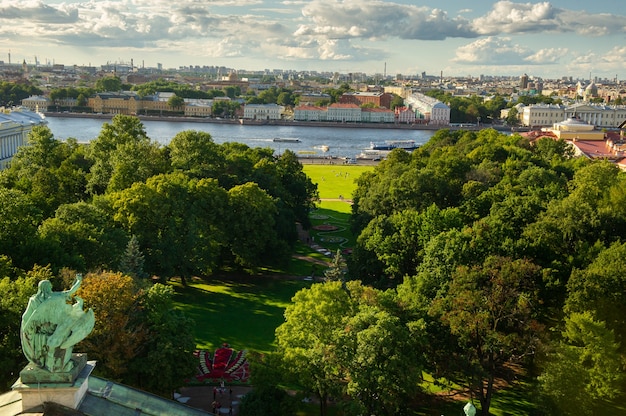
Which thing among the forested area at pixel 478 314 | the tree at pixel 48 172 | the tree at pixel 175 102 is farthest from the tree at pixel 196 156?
the tree at pixel 175 102

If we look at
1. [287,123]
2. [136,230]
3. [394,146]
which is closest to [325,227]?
[136,230]

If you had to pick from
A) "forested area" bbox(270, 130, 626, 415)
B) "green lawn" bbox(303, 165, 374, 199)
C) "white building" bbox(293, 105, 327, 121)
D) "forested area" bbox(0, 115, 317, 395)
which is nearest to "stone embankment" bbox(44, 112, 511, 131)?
"white building" bbox(293, 105, 327, 121)

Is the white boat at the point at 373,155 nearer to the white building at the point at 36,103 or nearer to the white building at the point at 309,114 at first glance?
the white building at the point at 309,114

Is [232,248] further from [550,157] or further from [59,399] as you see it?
[550,157]

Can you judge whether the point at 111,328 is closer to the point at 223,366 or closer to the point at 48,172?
the point at 223,366

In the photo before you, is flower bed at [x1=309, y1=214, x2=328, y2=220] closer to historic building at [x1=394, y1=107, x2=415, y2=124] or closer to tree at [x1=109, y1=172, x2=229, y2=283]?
tree at [x1=109, y1=172, x2=229, y2=283]

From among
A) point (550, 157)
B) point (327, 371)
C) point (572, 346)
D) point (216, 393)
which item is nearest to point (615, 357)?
point (572, 346)

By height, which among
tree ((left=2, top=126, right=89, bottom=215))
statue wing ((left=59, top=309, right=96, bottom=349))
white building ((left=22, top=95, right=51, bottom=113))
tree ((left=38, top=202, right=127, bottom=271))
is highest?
white building ((left=22, top=95, right=51, bottom=113))
